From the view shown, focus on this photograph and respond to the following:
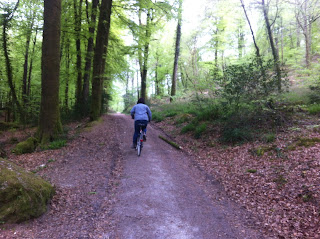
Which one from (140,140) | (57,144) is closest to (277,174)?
(140,140)

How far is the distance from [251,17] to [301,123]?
967 centimetres

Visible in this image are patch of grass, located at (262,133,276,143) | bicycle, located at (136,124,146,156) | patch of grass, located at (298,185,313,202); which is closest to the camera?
patch of grass, located at (298,185,313,202)

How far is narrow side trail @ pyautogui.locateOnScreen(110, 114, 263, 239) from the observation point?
3445mm

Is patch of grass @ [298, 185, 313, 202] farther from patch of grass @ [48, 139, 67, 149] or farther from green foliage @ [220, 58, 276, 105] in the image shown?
patch of grass @ [48, 139, 67, 149]

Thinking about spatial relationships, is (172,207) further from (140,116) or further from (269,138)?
(269,138)

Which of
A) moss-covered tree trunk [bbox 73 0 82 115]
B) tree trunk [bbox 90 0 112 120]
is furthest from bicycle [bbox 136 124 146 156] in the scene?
moss-covered tree trunk [bbox 73 0 82 115]

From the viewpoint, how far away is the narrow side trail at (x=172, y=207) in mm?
3445

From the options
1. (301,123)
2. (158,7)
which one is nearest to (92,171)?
(301,123)

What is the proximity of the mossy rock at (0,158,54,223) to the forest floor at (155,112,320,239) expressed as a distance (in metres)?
3.99

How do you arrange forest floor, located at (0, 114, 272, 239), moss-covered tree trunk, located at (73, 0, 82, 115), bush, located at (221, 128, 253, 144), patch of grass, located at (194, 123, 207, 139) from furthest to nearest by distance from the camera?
moss-covered tree trunk, located at (73, 0, 82, 115) → patch of grass, located at (194, 123, 207, 139) → bush, located at (221, 128, 253, 144) → forest floor, located at (0, 114, 272, 239)

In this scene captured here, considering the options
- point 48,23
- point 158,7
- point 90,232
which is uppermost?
point 158,7

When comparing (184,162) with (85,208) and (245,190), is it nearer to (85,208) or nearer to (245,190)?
(245,190)

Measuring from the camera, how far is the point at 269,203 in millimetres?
4453

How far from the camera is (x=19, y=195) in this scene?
130 inches
